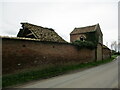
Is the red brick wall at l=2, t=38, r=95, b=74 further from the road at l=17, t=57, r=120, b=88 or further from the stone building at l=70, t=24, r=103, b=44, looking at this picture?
the stone building at l=70, t=24, r=103, b=44

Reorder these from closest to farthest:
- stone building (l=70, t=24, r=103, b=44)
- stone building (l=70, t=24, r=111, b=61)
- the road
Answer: the road → stone building (l=70, t=24, r=111, b=61) → stone building (l=70, t=24, r=103, b=44)

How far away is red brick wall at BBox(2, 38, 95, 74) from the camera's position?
30.4 ft

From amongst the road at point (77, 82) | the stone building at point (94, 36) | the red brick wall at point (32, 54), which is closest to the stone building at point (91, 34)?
the stone building at point (94, 36)

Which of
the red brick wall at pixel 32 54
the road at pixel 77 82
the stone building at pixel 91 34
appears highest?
the stone building at pixel 91 34

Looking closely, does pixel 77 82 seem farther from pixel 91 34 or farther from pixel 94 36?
pixel 91 34

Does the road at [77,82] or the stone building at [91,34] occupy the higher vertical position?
the stone building at [91,34]

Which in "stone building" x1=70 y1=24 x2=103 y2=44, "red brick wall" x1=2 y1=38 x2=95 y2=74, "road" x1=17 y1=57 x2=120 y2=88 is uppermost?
"stone building" x1=70 y1=24 x2=103 y2=44

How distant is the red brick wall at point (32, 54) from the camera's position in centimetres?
927

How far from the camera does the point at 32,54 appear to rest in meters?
11.0

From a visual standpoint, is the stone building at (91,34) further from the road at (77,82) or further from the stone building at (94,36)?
the road at (77,82)

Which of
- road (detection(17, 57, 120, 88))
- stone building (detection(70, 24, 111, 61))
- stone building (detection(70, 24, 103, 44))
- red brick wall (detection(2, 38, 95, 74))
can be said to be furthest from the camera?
stone building (detection(70, 24, 103, 44))

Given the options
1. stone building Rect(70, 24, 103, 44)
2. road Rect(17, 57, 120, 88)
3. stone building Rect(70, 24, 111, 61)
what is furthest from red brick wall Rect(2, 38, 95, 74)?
stone building Rect(70, 24, 103, 44)

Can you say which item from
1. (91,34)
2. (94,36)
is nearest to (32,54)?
(94,36)

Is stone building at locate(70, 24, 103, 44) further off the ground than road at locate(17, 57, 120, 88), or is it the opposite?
stone building at locate(70, 24, 103, 44)
